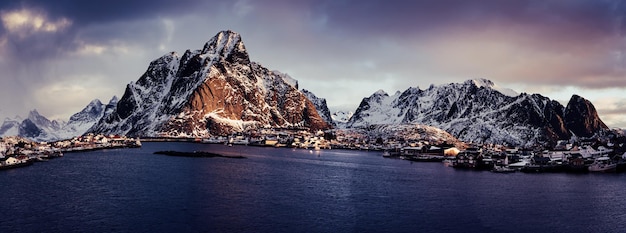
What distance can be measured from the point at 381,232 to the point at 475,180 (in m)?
56.1

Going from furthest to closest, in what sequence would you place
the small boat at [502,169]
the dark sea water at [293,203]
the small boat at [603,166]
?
1. the small boat at [603,166]
2. the small boat at [502,169]
3. the dark sea water at [293,203]

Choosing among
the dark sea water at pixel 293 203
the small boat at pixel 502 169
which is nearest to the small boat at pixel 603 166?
the small boat at pixel 502 169

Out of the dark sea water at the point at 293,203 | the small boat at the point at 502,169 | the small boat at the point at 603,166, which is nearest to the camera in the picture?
the dark sea water at the point at 293,203

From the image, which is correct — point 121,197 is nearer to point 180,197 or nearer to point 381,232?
point 180,197

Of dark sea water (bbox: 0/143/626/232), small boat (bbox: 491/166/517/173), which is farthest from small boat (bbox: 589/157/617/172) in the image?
dark sea water (bbox: 0/143/626/232)

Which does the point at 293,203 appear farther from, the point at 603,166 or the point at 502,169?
the point at 603,166

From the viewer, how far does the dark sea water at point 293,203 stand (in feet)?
168

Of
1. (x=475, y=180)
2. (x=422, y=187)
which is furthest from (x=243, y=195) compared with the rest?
(x=475, y=180)

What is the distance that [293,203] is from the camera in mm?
64250

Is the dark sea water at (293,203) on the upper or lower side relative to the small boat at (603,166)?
lower

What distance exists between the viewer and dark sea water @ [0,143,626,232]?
5119 centimetres

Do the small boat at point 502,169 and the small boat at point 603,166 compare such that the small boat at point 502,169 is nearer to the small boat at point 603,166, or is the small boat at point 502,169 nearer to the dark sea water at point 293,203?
the dark sea water at point 293,203

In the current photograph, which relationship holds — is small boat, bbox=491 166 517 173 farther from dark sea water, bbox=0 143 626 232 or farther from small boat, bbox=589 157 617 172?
small boat, bbox=589 157 617 172

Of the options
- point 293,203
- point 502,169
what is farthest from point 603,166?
point 293,203
